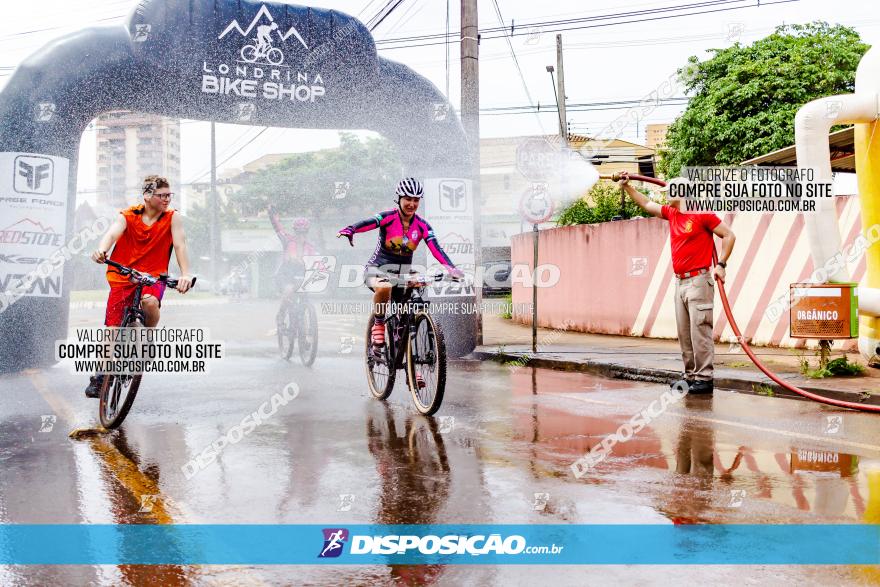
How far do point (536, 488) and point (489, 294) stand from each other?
3700cm

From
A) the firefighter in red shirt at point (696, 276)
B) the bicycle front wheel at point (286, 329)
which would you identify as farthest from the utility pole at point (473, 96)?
the firefighter in red shirt at point (696, 276)

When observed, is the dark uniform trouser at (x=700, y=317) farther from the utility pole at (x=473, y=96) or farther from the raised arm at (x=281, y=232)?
the raised arm at (x=281, y=232)

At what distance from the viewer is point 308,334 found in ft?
42.3

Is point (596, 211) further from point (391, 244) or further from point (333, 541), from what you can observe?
point (333, 541)

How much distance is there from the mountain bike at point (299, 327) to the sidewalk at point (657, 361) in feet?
9.30

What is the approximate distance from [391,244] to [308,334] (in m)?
4.39

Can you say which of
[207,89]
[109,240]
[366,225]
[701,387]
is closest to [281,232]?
[207,89]

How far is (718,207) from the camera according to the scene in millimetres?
12953

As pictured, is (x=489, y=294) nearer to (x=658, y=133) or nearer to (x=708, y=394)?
(x=708, y=394)

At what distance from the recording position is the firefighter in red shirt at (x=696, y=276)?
9539 mm

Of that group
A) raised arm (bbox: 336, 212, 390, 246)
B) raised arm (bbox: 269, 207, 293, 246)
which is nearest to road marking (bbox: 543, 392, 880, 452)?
raised arm (bbox: 336, 212, 390, 246)

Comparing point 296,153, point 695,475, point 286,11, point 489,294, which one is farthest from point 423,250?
point 296,153

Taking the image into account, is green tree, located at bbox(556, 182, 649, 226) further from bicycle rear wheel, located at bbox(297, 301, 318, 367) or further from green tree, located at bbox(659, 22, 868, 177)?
bicycle rear wheel, located at bbox(297, 301, 318, 367)

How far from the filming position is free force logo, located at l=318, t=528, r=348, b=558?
424cm
